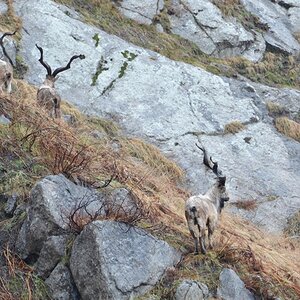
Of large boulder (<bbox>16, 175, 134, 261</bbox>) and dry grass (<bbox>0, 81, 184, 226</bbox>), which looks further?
dry grass (<bbox>0, 81, 184, 226</bbox>)

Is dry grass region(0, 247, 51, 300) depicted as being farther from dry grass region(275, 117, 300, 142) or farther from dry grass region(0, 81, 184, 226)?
dry grass region(275, 117, 300, 142)

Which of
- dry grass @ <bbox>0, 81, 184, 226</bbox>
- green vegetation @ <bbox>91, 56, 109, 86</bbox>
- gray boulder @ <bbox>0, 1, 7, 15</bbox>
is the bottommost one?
gray boulder @ <bbox>0, 1, 7, 15</bbox>

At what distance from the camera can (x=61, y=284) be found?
22.1ft

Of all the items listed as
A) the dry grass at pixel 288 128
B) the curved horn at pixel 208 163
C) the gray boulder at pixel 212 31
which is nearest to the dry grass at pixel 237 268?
the curved horn at pixel 208 163

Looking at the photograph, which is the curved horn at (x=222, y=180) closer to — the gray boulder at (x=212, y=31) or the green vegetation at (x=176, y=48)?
the green vegetation at (x=176, y=48)

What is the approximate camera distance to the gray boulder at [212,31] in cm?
1934

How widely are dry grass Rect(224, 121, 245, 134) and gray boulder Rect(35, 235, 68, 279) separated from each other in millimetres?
9000

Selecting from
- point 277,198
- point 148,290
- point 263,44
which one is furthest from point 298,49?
point 148,290

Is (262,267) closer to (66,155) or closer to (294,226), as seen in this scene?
(66,155)

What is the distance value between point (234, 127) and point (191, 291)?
9290mm

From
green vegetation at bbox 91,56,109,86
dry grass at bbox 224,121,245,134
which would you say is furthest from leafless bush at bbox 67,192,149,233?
green vegetation at bbox 91,56,109,86

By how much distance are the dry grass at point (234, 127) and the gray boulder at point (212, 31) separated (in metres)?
4.16

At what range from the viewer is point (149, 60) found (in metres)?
16.9

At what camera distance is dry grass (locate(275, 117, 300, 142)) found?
16.0 m
